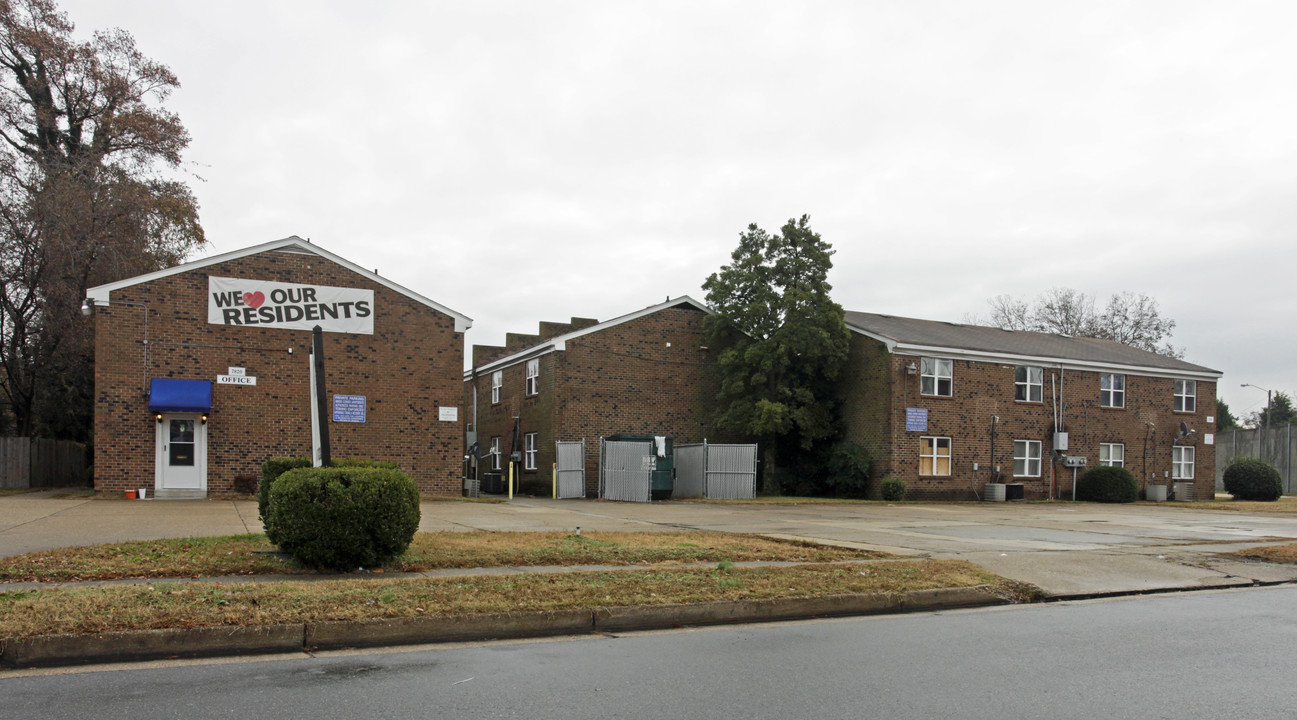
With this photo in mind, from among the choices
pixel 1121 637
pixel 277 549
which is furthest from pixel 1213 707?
pixel 277 549

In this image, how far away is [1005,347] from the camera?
1396 inches

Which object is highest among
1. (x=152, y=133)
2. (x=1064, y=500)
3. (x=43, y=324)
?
(x=152, y=133)

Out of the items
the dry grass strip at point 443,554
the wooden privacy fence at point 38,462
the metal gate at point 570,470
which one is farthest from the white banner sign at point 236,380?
the dry grass strip at point 443,554

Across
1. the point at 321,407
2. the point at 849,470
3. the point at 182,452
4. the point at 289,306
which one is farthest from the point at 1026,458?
the point at 321,407

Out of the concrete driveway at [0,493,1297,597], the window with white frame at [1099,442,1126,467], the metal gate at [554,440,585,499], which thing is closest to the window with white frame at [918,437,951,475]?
the concrete driveway at [0,493,1297,597]

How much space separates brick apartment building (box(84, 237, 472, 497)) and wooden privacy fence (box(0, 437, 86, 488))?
932 cm

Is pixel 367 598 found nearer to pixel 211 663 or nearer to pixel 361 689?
pixel 211 663

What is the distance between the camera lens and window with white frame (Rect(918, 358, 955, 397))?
1292 inches

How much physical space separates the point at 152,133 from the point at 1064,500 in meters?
35.8

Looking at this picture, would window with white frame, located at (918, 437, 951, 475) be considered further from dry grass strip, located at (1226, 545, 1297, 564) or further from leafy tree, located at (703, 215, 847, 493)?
dry grass strip, located at (1226, 545, 1297, 564)

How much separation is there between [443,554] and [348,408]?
15.3 metres

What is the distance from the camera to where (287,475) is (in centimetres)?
1008

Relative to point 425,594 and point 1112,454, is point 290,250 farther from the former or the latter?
point 1112,454

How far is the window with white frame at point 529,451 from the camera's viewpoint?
34844 mm
